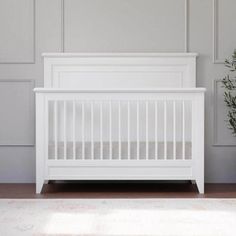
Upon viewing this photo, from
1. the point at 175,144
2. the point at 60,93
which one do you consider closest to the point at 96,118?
A: the point at 60,93

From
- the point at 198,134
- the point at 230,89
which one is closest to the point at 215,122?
the point at 230,89

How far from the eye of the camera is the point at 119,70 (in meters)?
3.51

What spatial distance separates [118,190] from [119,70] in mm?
930

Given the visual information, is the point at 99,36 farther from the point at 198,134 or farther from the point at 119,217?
the point at 119,217

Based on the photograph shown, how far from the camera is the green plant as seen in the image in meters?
3.42

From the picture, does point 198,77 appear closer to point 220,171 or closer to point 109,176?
point 220,171

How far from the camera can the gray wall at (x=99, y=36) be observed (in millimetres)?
3500

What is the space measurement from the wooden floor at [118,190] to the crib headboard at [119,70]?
2.48 feet

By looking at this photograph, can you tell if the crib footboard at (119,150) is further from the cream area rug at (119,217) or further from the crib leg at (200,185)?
the cream area rug at (119,217)

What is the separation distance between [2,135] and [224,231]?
2.05m

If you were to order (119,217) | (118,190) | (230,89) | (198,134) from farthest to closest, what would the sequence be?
(230,89)
(118,190)
(198,134)
(119,217)

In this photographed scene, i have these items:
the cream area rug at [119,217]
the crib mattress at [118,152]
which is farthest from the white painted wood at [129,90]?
the cream area rug at [119,217]

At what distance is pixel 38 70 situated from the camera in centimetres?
351

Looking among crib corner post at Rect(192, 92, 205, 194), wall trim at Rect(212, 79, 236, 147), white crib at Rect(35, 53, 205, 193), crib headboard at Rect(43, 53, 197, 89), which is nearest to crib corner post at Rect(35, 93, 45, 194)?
white crib at Rect(35, 53, 205, 193)
